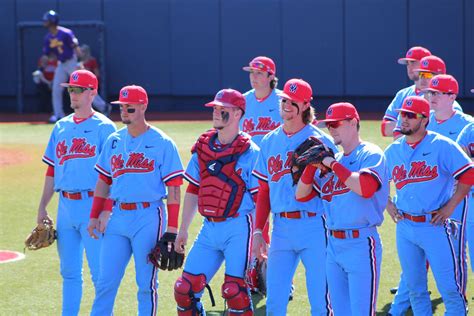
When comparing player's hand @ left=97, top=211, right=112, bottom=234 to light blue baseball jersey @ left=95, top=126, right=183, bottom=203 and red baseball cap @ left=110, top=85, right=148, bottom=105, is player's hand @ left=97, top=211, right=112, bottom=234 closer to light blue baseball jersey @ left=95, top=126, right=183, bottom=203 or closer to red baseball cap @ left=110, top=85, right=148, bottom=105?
light blue baseball jersey @ left=95, top=126, right=183, bottom=203

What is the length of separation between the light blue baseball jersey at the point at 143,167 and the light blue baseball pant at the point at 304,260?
1.00m

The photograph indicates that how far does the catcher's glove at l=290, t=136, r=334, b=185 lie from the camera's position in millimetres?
6160

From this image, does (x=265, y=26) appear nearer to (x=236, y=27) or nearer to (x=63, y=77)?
(x=236, y=27)

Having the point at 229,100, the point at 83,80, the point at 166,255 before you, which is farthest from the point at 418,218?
the point at 83,80

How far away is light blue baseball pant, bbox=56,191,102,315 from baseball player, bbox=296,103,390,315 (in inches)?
76.4

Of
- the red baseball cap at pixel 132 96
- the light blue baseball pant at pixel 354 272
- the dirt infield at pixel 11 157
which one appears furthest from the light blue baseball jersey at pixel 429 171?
the dirt infield at pixel 11 157

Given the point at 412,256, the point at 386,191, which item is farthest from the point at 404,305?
the point at 386,191

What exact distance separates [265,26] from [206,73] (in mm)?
1843

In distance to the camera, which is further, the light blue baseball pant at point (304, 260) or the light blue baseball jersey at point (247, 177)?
the light blue baseball jersey at point (247, 177)

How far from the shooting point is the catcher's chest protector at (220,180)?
673 centimetres

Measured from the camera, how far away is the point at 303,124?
6.77 meters

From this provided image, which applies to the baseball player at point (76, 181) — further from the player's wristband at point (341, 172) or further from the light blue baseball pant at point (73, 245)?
the player's wristband at point (341, 172)

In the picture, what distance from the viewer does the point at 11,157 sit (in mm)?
16719

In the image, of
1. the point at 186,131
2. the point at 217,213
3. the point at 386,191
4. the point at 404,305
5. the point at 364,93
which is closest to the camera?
the point at 386,191
